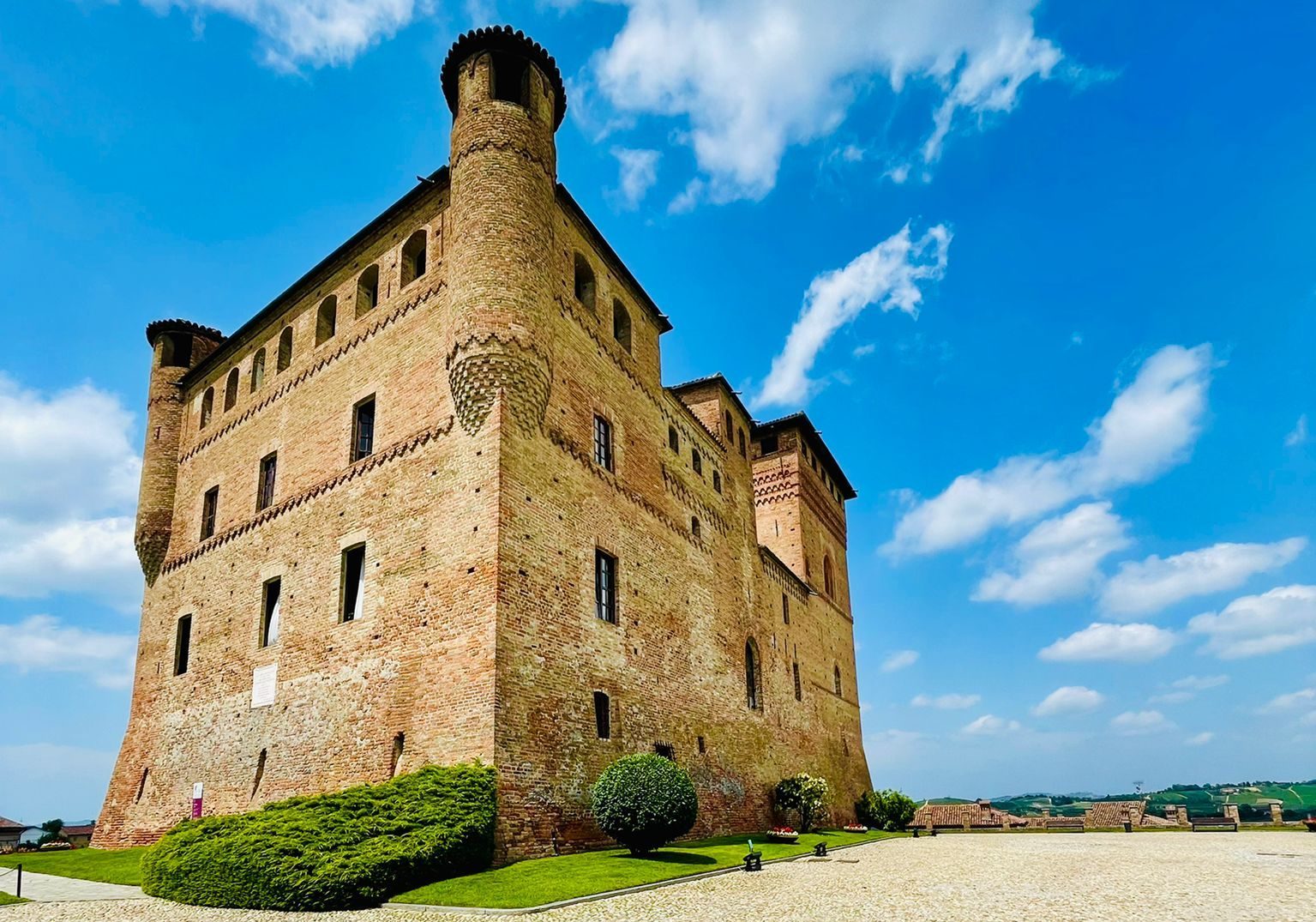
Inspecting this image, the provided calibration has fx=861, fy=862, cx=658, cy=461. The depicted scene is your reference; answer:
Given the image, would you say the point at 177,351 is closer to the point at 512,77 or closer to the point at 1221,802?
the point at 512,77

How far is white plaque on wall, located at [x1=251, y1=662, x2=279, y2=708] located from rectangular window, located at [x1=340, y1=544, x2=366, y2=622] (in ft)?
8.51

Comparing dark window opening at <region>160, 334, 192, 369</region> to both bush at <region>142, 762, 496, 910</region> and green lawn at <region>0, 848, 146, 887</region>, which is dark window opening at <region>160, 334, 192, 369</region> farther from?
bush at <region>142, 762, 496, 910</region>

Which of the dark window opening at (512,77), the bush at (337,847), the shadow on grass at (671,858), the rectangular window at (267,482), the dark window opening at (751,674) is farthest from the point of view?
the dark window opening at (751,674)

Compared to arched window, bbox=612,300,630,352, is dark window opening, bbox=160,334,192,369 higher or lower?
higher

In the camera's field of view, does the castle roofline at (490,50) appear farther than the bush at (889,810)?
No

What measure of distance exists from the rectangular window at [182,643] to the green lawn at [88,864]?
450 centimetres

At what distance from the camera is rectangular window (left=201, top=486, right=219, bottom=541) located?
78.9ft

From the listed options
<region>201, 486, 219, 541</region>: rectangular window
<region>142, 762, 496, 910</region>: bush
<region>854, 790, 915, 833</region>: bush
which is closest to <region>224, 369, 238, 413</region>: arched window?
<region>201, 486, 219, 541</region>: rectangular window

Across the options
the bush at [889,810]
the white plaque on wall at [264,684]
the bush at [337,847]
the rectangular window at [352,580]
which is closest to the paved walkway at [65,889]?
the bush at [337,847]

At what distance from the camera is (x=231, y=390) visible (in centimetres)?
2541

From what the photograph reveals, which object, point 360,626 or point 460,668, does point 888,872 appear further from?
point 360,626

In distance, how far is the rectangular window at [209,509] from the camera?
947 inches

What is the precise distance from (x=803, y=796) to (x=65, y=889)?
1808 cm

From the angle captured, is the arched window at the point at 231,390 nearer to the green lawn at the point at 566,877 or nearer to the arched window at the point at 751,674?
the arched window at the point at 751,674
